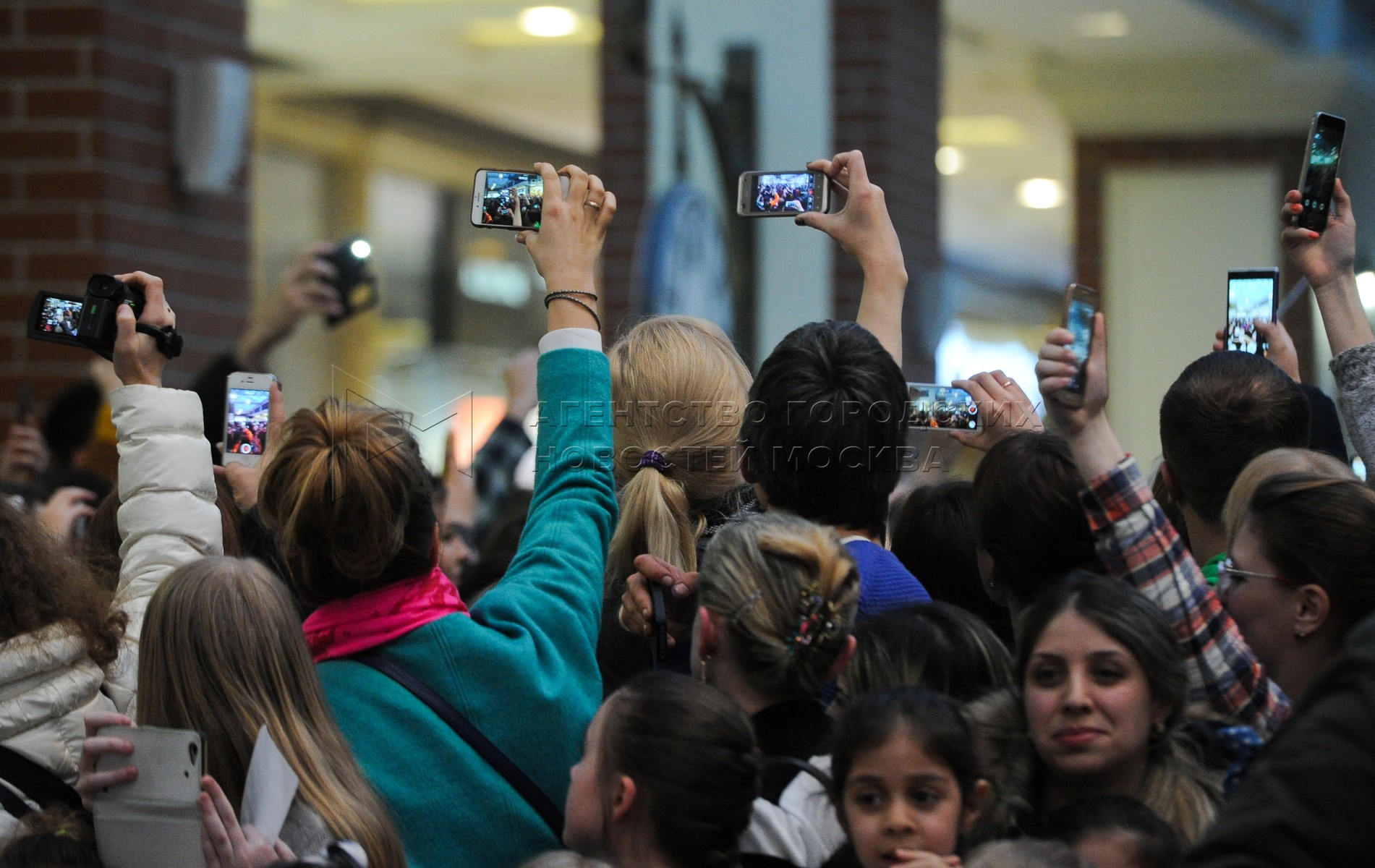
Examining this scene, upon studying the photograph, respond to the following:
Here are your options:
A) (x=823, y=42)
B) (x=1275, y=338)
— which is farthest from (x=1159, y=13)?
(x=1275, y=338)

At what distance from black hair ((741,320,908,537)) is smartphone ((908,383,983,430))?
472 millimetres

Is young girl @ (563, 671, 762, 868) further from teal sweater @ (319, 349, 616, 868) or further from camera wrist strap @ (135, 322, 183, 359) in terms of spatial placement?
camera wrist strap @ (135, 322, 183, 359)

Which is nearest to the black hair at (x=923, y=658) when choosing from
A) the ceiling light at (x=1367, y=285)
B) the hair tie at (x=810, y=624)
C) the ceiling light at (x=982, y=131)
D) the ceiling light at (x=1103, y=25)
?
Result: the hair tie at (x=810, y=624)

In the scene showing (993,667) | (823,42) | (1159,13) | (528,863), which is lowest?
(528,863)

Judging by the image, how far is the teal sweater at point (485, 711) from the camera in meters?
2.22

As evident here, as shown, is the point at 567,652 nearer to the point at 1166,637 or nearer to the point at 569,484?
the point at 569,484

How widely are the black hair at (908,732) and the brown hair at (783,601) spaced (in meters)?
0.12

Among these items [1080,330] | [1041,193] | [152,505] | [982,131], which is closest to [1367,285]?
[1080,330]

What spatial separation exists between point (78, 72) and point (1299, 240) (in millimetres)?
3884

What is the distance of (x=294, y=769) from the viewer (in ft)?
6.78

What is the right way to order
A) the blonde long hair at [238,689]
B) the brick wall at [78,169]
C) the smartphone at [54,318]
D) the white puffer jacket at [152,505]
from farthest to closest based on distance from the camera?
the brick wall at [78,169] < the smartphone at [54,318] < the white puffer jacket at [152,505] < the blonde long hair at [238,689]

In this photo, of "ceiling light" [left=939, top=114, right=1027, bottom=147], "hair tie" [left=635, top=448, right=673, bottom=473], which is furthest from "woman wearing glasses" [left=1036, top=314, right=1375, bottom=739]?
"ceiling light" [left=939, top=114, right=1027, bottom=147]

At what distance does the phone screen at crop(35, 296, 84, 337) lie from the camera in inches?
114

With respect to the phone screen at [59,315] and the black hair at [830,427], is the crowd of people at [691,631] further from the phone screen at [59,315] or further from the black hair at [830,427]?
the phone screen at [59,315]
